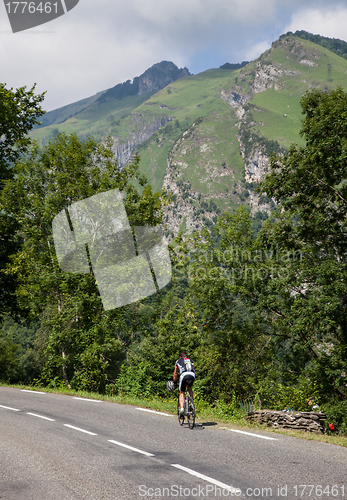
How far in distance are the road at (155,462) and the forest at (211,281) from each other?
625 cm

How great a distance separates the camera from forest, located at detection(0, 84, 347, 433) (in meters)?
14.6

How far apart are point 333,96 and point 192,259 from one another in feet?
32.8

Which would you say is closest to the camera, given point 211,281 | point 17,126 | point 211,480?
point 211,480

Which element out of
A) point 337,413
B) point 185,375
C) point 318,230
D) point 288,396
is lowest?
point 337,413

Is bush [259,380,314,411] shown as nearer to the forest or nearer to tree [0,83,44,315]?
the forest

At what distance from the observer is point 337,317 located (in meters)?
14.0

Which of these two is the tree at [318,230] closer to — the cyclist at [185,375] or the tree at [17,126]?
the cyclist at [185,375]

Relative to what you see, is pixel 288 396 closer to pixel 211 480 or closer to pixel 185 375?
pixel 185 375

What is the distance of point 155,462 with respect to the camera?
5.87 metres

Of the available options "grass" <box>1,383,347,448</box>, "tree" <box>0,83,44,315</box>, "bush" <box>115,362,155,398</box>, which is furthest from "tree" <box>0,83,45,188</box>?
"grass" <box>1,383,347,448</box>

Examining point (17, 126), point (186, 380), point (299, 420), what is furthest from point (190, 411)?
point (17, 126)

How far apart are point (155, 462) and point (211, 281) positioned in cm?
1275

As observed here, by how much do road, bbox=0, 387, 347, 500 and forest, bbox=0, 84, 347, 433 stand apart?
6.25 metres

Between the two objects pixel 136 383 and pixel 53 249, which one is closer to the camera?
pixel 136 383
